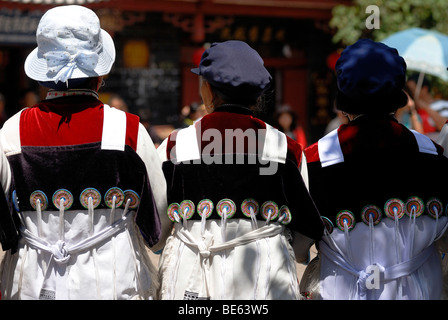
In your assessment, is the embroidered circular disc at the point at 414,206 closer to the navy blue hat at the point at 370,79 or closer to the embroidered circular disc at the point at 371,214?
the embroidered circular disc at the point at 371,214

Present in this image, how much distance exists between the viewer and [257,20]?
11492mm

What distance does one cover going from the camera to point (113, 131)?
8.31 ft

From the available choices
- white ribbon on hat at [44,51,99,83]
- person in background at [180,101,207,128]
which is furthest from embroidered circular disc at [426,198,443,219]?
person in background at [180,101,207,128]

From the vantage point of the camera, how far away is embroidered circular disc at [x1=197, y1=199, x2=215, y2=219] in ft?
8.30

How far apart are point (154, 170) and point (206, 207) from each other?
0.91ft

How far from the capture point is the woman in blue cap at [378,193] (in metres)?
2.59

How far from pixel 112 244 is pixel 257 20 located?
944 cm

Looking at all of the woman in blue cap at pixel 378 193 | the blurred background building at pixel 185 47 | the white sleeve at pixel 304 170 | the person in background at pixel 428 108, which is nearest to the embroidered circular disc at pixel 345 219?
the woman in blue cap at pixel 378 193

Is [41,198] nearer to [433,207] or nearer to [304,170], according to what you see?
[304,170]

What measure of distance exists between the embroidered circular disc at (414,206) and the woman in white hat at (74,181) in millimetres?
1028

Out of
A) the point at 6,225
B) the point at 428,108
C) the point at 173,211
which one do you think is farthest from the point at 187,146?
the point at 428,108

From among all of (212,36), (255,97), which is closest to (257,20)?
(212,36)

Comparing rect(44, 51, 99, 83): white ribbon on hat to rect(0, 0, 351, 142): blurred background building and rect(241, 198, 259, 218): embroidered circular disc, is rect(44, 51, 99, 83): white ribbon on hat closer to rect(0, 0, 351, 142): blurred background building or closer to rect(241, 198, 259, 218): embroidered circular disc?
rect(241, 198, 259, 218): embroidered circular disc
